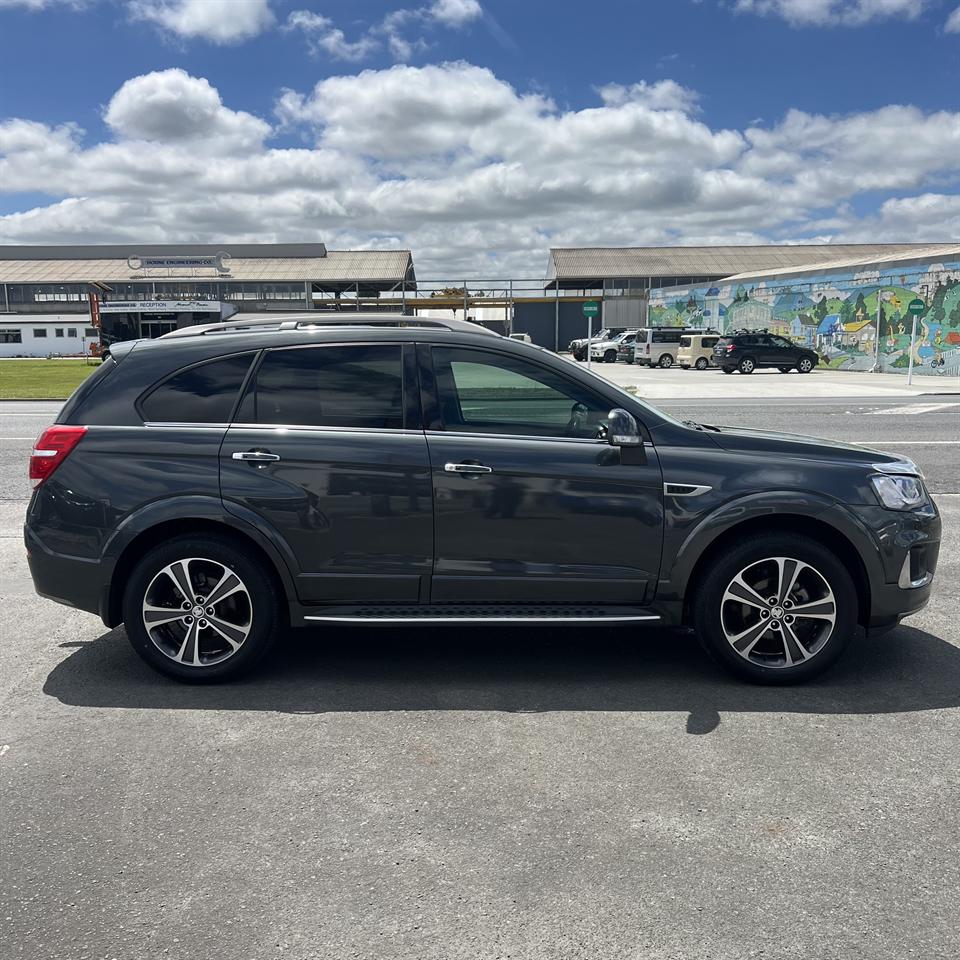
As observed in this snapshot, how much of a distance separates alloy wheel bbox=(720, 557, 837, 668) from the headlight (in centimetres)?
50

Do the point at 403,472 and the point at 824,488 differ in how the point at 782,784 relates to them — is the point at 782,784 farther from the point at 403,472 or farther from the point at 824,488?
the point at 403,472

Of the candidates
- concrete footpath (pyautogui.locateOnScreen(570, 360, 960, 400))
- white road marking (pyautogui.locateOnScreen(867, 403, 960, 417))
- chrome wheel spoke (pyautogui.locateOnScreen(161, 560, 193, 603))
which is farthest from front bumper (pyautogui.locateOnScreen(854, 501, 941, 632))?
concrete footpath (pyautogui.locateOnScreen(570, 360, 960, 400))

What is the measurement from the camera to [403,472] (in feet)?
13.9

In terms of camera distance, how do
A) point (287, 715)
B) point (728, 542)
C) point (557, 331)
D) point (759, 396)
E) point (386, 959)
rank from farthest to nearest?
point (557, 331) < point (759, 396) < point (728, 542) < point (287, 715) < point (386, 959)

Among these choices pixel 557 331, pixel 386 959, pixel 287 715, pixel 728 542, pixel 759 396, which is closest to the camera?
pixel 386 959

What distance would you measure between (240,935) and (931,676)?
3512 mm

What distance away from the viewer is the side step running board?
4.27 metres

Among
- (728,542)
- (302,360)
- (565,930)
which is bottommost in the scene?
(565,930)

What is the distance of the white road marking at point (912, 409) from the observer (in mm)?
18116

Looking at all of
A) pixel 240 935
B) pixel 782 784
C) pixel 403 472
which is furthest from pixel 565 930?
pixel 403 472

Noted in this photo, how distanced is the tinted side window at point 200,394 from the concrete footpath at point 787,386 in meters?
18.2

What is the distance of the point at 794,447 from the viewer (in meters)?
4.44

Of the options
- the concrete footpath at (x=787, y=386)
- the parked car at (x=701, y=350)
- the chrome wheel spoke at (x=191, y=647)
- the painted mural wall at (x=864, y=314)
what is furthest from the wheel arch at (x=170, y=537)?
the parked car at (x=701, y=350)

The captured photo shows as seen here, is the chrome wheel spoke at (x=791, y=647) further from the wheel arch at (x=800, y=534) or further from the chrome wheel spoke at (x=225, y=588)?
the chrome wheel spoke at (x=225, y=588)
